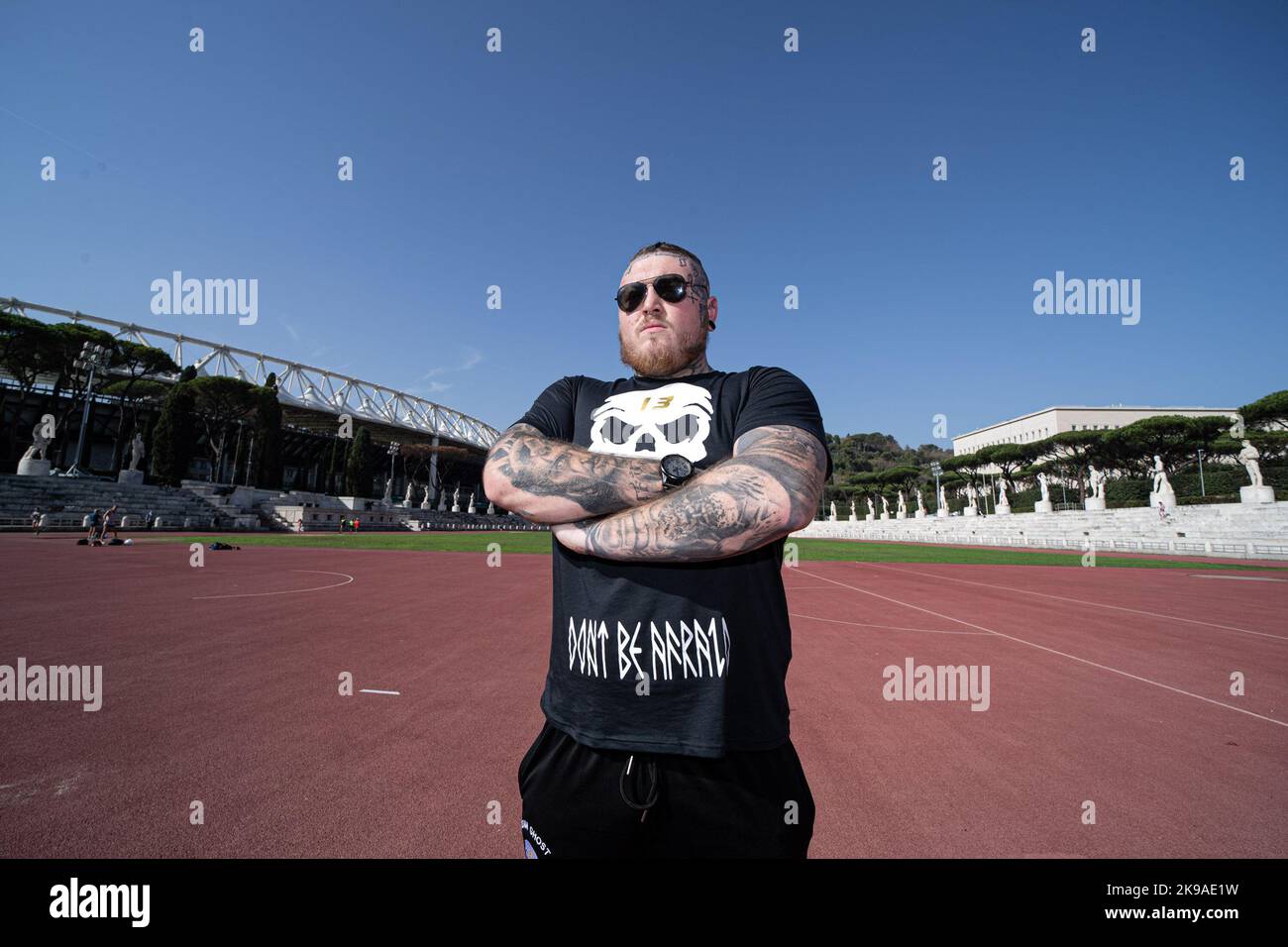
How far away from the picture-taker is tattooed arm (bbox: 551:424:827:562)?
4.91 ft

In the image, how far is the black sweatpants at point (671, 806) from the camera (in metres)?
1.43

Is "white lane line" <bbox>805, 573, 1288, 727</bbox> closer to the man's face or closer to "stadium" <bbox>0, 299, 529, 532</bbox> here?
the man's face

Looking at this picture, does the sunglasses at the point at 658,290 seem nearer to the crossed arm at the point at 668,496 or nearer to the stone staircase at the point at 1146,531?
the crossed arm at the point at 668,496

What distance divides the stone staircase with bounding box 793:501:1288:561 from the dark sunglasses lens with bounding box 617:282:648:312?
46.0 metres

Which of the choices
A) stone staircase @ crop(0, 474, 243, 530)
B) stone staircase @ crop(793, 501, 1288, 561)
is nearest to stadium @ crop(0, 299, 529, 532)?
stone staircase @ crop(0, 474, 243, 530)

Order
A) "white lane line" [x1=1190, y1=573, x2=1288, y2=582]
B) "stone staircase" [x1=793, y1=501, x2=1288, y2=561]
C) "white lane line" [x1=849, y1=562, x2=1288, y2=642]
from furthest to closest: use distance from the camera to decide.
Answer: "stone staircase" [x1=793, y1=501, x2=1288, y2=561]
"white lane line" [x1=1190, y1=573, x2=1288, y2=582]
"white lane line" [x1=849, y1=562, x2=1288, y2=642]

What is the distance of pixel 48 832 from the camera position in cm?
304

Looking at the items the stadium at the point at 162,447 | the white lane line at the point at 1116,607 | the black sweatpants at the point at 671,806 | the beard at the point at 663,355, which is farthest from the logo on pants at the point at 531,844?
the stadium at the point at 162,447

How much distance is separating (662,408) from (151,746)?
533 centimetres

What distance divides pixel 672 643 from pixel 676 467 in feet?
1.77

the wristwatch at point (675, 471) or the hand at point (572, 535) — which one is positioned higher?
the wristwatch at point (675, 471)
